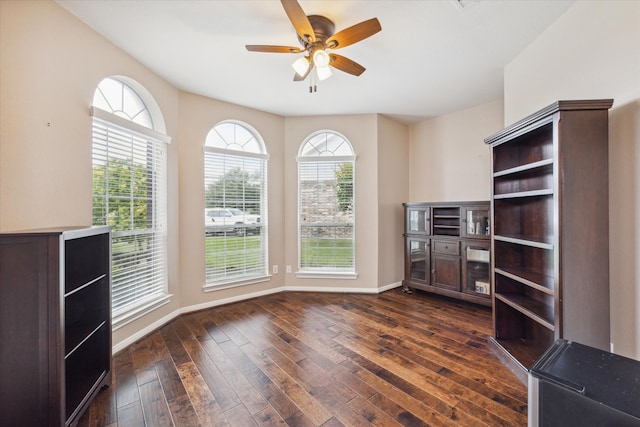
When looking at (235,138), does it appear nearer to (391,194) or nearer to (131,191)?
(131,191)

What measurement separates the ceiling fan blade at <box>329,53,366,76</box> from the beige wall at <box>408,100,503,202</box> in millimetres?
2373

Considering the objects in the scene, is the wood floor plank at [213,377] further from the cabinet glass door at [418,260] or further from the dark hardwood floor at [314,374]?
the cabinet glass door at [418,260]

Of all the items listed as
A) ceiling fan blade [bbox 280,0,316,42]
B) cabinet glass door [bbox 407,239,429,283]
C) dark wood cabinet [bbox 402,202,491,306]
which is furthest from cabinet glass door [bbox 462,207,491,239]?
ceiling fan blade [bbox 280,0,316,42]

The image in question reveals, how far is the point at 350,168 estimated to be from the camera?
4.04 meters

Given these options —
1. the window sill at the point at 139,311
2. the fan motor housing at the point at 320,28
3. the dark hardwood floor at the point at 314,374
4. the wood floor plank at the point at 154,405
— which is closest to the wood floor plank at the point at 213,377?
the dark hardwood floor at the point at 314,374

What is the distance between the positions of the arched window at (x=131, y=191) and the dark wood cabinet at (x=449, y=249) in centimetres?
330

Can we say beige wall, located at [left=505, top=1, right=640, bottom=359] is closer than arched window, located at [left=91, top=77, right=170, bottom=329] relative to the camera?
Yes

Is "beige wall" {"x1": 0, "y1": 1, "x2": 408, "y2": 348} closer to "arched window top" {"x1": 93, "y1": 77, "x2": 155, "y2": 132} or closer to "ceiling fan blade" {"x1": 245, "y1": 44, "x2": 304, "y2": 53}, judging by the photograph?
"arched window top" {"x1": 93, "y1": 77, "x2": 155, "y2": 132}

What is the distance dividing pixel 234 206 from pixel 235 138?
949 mm

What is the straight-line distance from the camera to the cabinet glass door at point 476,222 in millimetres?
3234

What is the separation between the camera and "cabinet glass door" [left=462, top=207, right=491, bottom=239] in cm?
323

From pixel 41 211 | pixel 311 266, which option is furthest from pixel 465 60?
pixel 41 211

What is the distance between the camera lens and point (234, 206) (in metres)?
3.62

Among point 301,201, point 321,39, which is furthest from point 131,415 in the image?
point 301,201
